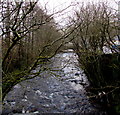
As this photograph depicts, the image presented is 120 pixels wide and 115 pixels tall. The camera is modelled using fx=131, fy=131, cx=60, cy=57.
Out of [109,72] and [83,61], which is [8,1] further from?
[109,72]

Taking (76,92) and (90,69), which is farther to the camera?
(76,92)

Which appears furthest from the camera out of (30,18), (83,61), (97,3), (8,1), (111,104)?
(83,61)

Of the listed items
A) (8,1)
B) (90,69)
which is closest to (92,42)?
(90,69)

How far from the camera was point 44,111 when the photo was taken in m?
4.30

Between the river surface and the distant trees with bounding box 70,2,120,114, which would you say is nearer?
the distant trees with bounding box 70,2,120,114

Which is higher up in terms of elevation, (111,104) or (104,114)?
(111,104)

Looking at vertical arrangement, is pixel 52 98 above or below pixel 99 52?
below

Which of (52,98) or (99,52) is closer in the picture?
(99,52)

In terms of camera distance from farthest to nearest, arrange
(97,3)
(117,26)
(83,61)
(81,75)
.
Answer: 1. (81,75)
2. (83,61)
3. (97,3)
4. (117,26)

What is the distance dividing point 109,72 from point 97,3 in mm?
2519

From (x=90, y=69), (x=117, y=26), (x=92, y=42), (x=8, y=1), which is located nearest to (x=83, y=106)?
(x=90, y=69)

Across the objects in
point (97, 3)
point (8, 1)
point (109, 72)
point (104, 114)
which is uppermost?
point (97, 3)

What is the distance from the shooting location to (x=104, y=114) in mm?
3881

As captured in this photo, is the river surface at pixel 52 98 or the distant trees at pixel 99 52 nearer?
the distant trees at pixel 99 52
